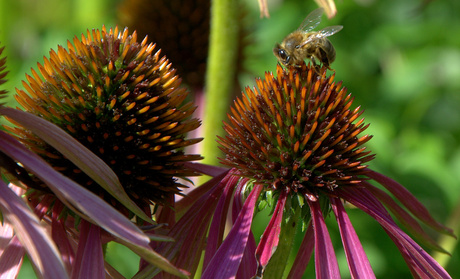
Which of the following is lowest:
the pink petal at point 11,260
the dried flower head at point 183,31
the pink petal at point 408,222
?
the pink petal at point 11,260

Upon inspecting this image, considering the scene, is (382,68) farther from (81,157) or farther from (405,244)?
(81,157)

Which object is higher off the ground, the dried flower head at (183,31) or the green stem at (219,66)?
the dried flower head at (183,31)

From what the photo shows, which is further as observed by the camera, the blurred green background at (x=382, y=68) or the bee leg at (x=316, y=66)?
the blurred green background at (x=382, y=68)

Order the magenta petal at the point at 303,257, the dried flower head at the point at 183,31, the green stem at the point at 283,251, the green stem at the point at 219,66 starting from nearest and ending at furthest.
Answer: the green stem at the point at 283,251
the magenta petal at the point at 303,257
the green stem at the point at 219,66
the dried flower head at the point at 183,31

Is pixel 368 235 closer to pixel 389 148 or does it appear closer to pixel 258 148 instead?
pixel 389 148

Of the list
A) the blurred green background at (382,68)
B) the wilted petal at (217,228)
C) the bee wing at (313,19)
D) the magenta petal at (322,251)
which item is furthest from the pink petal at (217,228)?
the blurred green background at (382,68)

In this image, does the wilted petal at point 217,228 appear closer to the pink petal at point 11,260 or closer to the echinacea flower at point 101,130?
the echinacea flower at point 101,130

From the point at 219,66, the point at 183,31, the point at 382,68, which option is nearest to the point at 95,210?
the point at 219,66

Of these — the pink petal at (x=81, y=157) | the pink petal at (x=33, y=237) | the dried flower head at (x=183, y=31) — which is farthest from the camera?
the dried flower head at (x=183, y=31)

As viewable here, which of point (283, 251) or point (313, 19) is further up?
point (313, 19)
